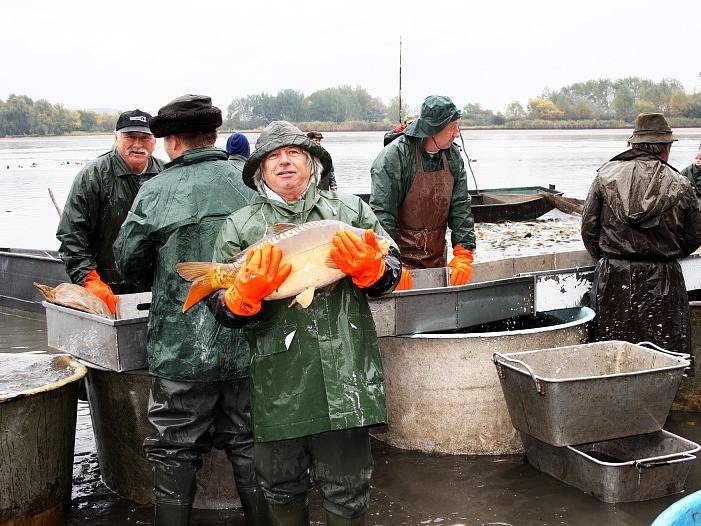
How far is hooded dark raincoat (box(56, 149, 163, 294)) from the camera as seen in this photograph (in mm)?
5102

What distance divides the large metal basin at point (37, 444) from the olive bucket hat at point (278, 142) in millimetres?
1585

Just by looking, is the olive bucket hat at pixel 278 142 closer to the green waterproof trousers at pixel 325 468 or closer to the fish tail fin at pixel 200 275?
the fish tail fin at pixel 200 275

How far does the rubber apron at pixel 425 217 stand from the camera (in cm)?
600

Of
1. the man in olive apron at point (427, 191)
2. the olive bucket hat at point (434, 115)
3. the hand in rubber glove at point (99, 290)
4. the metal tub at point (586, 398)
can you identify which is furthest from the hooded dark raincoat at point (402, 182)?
the hand in rubber glove at point (99, 290)

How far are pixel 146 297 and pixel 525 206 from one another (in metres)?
12.3

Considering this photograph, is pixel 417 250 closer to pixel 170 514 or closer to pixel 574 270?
pixel 574 270

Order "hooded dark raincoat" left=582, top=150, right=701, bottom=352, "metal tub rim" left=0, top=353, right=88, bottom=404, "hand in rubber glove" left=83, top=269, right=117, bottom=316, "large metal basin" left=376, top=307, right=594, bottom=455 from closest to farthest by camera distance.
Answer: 1. "metal tub rim" left=0, top=353, right=88, bottom=404
2. "hand in rubber glove" left=83, top=269, right=117, bottom=316
3. "large metal basin" left=376, top=307, right=594, bottom=455
4. "hooded dark raincoat" left=582, top=150, right=701, bottom=352

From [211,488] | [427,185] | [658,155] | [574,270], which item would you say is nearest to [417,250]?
[427,185]

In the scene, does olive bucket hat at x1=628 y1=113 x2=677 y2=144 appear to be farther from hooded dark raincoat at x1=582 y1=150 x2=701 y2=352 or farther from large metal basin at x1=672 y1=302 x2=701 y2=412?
large metal basin at x1=672 y1=302 x2=701 y2=412

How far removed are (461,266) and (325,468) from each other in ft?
8.61

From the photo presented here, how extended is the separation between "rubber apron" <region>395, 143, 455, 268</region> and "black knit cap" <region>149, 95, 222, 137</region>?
2168 millimetres

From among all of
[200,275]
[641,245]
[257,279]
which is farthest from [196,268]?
[641,245]

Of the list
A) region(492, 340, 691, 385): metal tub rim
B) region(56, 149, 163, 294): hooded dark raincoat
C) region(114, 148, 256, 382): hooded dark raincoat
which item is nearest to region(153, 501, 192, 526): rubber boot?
region(114, 148, 256, 382): hooded dark raincoat

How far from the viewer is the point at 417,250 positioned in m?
6.20
